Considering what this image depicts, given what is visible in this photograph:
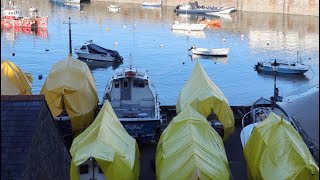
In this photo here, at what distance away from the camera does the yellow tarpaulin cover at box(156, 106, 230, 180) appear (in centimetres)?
1206

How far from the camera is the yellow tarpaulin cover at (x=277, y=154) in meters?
12.2

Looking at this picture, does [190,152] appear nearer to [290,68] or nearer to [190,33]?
[290,68]

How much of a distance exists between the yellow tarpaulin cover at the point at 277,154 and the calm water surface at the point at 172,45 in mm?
17564

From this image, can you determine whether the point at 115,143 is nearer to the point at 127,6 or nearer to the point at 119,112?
the point at 119,112

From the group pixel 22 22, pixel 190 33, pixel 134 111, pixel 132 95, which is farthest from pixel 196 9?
pixel 134 111

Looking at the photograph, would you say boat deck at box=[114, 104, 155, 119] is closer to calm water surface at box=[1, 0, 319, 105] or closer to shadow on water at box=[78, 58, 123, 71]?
calm water surface at box=[1, 0, 319, 105]

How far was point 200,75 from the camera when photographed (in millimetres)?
20891

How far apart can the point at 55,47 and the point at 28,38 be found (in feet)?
16.7

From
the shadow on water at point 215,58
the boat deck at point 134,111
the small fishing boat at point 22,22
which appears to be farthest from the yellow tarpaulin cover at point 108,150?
the small fishing boat at point 22,22

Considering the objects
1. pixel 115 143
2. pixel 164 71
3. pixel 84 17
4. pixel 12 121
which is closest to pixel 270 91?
pixel 164 71

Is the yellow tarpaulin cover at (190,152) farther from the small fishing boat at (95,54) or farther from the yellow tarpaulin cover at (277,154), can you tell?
Result: the small fishing boat at (95,54)

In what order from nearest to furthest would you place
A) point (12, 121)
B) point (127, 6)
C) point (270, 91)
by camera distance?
point (12, 121) → point (270, 91) → point (127, 6)

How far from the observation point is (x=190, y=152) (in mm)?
12703

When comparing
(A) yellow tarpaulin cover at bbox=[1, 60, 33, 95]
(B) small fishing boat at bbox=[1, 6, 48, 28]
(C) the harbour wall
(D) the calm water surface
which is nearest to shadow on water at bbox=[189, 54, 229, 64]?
(D) the calm water surface
